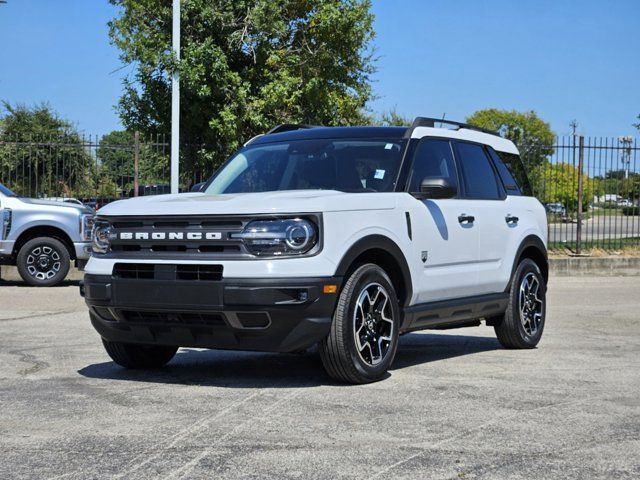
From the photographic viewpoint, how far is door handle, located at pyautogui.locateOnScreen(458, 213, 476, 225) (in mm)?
8070

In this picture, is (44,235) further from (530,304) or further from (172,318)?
(172,318)

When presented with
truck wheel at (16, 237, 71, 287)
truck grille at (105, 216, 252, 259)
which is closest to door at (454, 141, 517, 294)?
truck grille at (105, 216, 252, 259)

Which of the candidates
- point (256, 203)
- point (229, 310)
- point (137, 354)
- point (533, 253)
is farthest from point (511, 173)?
point (229, 310)

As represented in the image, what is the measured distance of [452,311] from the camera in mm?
7914

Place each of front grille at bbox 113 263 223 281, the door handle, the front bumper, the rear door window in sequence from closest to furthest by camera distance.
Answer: the front bumper
front grille at bbox 113 263 223 281
the door handle
the rear door window

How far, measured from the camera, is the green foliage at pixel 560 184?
2162 cm

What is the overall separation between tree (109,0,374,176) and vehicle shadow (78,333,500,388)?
16032mm

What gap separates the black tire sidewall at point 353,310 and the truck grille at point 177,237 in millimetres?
748

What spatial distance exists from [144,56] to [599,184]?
1149 centimetres

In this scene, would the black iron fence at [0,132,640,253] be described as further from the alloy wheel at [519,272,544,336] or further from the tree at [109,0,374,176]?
the alloy wheel at [519,272,544,336]

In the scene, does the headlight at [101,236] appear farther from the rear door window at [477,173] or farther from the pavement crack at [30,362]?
the rear door window at [477,173]

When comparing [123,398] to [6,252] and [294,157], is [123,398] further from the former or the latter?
[6,252]

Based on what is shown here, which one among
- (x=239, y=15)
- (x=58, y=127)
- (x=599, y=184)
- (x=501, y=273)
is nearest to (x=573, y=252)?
(x=599, y=184)

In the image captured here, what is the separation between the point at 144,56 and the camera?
86.0ft
